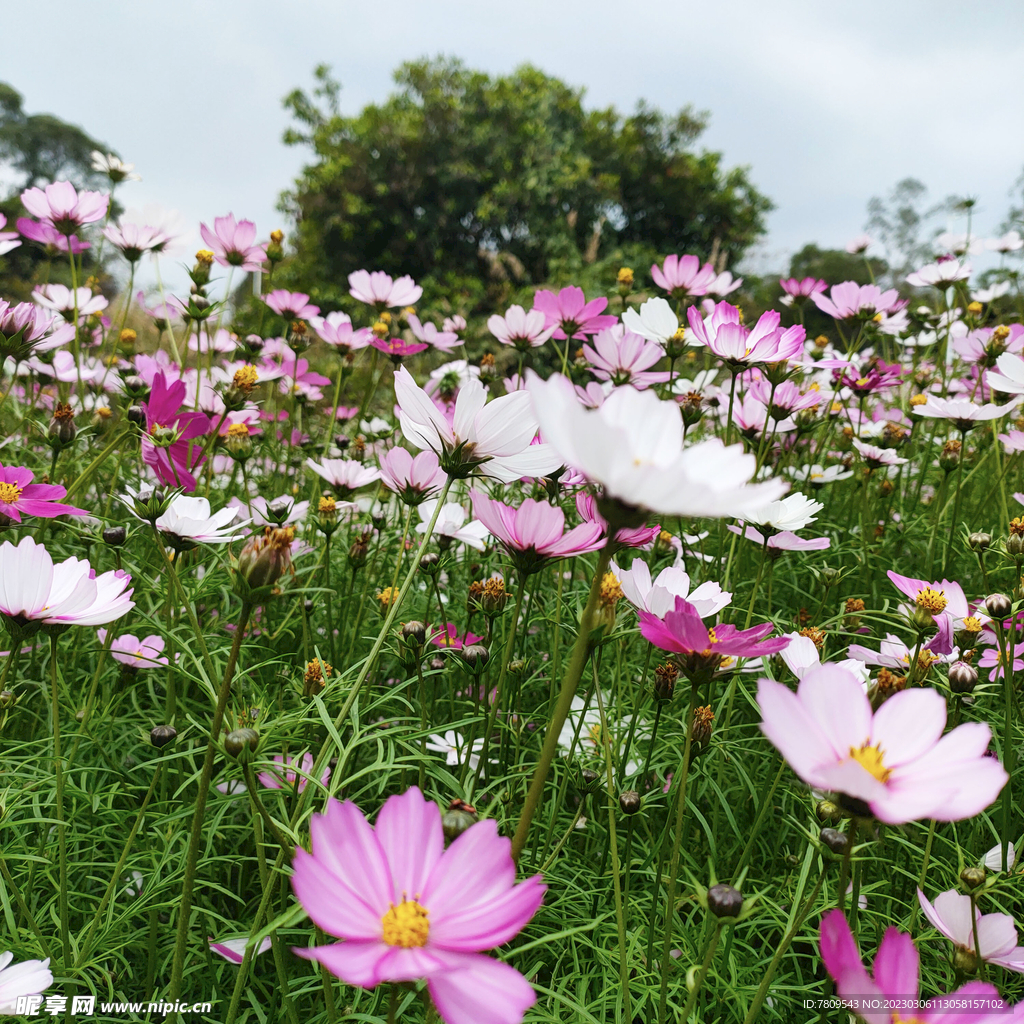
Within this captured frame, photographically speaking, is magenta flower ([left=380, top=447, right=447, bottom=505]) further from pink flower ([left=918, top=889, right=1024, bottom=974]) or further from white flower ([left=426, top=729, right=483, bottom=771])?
pink flower ([left=918, top=889, right=1024, bottom=974])

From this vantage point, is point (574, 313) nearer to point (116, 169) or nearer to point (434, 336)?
point (434, 336)

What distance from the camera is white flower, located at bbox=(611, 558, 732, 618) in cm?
50

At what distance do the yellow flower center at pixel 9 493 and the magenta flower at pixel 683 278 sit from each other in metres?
0.99

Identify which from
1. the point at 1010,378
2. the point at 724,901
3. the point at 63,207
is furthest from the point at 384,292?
the point at 724,901

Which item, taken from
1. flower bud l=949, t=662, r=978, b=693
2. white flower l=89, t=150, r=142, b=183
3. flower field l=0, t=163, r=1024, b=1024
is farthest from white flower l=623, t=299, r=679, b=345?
white flower l=89, t=150, r=142, b=183

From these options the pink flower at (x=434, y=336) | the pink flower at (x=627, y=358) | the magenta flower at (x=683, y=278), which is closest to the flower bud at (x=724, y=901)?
the pink flower at (x=627, y=358)

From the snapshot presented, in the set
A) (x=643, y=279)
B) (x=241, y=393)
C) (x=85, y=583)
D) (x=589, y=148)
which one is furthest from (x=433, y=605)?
(x=589, y=148)

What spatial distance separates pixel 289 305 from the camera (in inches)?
61.4

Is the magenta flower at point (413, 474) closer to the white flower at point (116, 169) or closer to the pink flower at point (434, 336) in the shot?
the pink flower at point (434, 336)

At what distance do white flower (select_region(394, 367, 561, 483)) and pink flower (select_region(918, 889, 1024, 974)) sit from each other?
42cm

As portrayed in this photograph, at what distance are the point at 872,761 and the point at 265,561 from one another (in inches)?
12.6

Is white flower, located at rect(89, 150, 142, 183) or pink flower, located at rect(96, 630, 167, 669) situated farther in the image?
white flower, located at rect(89, 150, 142, 183)

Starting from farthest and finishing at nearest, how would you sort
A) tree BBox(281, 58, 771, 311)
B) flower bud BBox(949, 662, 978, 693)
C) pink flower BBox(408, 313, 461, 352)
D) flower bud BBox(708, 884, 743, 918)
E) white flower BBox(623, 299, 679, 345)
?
tree BBox(281, 58, 771, 311)
pink flower BBox(408, 313, 461, 352)
white flower BBox(623, 299, 679, 345)
flower bud BBox(949, 662, 978, 693)
flower bud BBox(708, 884, 743, 918)

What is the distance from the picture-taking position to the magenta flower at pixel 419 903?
240 millimetres
